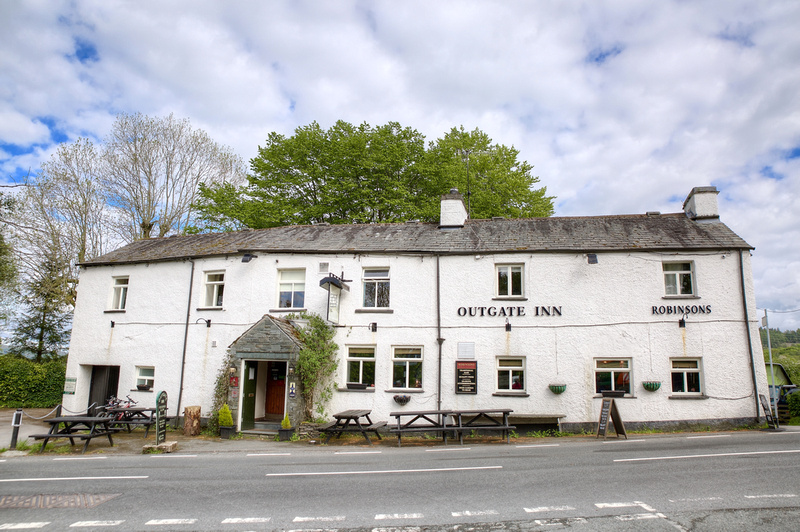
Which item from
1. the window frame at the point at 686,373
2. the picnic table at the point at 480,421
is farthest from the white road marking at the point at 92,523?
the window frame at the point at 686,373

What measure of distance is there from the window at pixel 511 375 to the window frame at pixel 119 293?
49.9 feet

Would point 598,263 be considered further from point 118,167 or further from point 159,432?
point 118,167

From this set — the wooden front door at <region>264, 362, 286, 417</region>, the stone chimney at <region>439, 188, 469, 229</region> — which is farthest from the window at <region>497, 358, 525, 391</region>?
the wooden front door at <region>264, 362, 286, 417</region>

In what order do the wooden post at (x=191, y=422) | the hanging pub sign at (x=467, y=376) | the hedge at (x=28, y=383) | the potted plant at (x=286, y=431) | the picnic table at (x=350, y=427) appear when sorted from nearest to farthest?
1. the picnic table at (x=350, y=427)
2. the potted plant at (x=286, y=431)
3. the wooden post at (x=191, y=422)
4. the hanging pub sign at (x=467, y=376)
5. the hedge at (x=28, y=383)

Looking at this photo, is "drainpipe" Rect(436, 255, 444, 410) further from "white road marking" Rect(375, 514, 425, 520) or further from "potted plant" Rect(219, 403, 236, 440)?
"white road marking" Rect(375, 514, 425, 520)

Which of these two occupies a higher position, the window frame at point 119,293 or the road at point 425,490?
the window frame at point 119,293

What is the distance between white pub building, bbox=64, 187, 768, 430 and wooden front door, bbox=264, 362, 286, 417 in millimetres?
44

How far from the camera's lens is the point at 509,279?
1656 cm

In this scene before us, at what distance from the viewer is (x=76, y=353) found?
63.2 feet

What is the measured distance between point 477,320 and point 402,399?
3.65 meters

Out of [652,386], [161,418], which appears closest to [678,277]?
[652,386]

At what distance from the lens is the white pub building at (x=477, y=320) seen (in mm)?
15177

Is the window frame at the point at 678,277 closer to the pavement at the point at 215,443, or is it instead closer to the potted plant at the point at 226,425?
the pavement at the point at 215,443

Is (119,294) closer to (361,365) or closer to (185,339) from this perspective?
(185,339)
